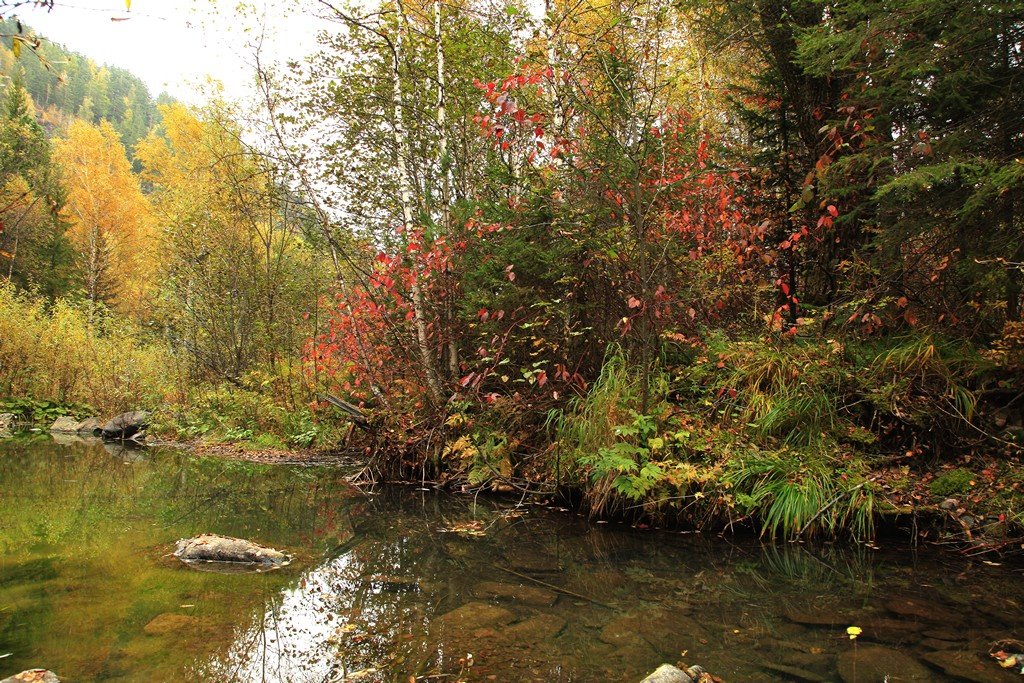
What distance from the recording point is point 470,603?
13.7 ft

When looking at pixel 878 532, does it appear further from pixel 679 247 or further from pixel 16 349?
pixel 16 349

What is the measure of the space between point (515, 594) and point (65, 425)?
14.6 meters

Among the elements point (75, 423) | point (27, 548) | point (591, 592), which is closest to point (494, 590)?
point (591, 592)

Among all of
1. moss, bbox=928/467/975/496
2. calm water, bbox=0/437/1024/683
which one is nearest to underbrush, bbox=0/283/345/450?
calm water, bbox=0/437/1024/683

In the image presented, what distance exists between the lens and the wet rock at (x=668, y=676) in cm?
293

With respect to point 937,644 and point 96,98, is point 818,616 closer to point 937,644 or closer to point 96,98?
point 937,644

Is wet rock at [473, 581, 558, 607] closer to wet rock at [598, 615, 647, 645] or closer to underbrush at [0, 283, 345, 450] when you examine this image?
wet rock at [598, 615, 647, 645]

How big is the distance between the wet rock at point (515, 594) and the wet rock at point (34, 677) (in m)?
2.36

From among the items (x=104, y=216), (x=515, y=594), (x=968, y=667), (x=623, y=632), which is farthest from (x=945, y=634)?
(x=104, y=216)

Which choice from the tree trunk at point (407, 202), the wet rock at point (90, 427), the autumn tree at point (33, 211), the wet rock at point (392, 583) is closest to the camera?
the wet rock at point (392, 583)

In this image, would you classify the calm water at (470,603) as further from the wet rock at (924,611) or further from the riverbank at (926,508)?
the riverbank at (926,508)

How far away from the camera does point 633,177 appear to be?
6.73 metres

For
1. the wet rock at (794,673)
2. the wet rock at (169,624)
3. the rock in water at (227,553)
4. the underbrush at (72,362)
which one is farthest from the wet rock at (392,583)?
the underbrush at (72,362)

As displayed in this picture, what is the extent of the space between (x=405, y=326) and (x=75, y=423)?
435 inches
